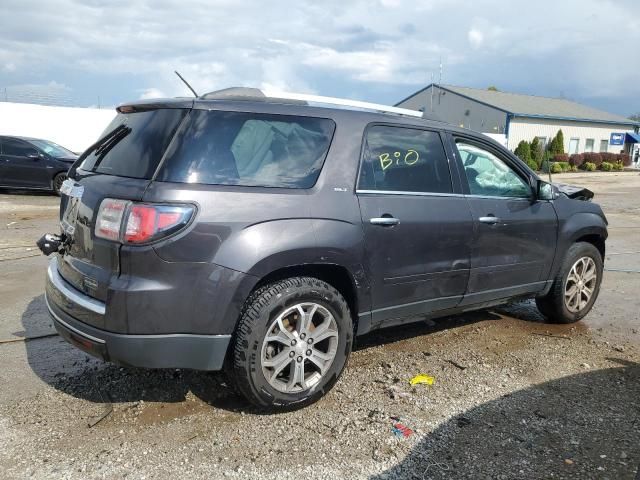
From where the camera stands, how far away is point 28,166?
14.3 metres

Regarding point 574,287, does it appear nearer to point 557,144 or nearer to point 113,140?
point 113,140

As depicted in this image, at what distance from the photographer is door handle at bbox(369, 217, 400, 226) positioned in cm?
357

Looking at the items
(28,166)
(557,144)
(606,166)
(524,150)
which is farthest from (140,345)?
(606,166)

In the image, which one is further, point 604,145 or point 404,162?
point 604,145

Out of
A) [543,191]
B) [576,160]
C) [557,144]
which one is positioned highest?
[557,144]

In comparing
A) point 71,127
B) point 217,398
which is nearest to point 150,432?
point 217,398

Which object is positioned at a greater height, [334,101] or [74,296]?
[334,101]

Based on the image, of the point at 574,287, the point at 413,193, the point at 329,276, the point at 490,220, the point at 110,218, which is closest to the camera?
the point at 110,218

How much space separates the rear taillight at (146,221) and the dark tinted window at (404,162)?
4.01ft

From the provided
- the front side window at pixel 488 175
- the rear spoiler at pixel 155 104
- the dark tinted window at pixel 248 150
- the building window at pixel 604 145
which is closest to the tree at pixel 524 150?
the building window at pixel 604 145

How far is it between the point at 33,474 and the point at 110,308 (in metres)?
0.89

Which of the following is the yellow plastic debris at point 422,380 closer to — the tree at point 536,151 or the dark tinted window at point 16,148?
the dark tinted window at point 16,148

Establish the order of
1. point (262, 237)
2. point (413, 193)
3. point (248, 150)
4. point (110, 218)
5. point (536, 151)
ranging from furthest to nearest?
1. point (536, 151)
2. point (413, 193)
3. point (248, 150)
4. point (262, 237)
5. point (110, 218)

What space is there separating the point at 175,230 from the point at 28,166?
13362 mm
